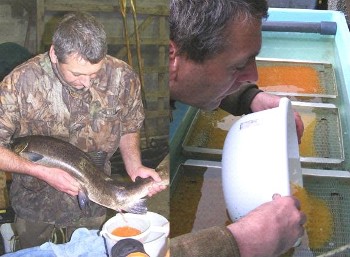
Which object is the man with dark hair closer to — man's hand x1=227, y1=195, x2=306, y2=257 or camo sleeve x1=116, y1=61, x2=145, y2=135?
man's hand x1=227, y1=195, x2=306, y2=257

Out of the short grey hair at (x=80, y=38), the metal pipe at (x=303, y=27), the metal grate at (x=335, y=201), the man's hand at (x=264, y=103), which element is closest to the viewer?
the short grey hair at (x=80, y=38)

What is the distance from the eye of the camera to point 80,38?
4.17ft

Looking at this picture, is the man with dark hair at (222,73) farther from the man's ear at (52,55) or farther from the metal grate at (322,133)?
the metal grate at (322,133)

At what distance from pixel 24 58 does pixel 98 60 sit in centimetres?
16

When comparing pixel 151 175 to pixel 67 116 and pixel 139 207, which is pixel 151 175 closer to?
pixel 139 207

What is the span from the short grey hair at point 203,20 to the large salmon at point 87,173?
296 mm

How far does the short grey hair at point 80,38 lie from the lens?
Result: 1.27 m

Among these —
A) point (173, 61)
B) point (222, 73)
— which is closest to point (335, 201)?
point (222, 73)

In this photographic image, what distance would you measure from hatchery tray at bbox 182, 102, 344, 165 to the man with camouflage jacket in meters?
0.47

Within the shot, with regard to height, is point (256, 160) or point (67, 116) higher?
point (67, 116)

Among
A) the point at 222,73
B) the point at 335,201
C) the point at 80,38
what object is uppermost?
the point at 80,38

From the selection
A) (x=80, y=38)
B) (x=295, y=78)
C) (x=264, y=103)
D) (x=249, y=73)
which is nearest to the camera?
(x=80, y=38)

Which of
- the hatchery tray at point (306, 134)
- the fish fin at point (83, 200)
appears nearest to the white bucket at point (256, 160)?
the hatchery tray at point (306, 134)

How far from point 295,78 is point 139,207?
1.10 m
